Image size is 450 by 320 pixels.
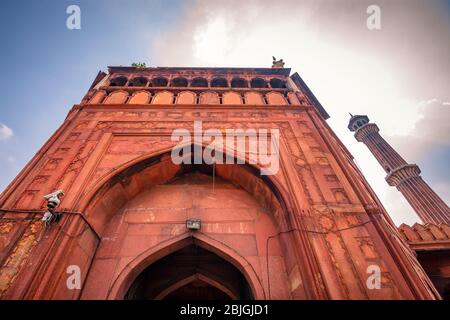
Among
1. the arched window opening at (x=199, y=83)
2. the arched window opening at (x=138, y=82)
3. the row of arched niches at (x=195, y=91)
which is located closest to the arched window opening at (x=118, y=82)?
the row of arched niches at (x=195, y=91)

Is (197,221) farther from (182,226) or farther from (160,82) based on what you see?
(160,82)

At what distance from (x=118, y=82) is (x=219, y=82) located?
391 cm

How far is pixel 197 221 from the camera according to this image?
16.3ft

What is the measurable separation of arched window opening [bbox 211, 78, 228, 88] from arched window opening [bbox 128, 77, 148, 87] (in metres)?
2.65

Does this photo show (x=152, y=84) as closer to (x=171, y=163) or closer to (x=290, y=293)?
(x=171, y=163)

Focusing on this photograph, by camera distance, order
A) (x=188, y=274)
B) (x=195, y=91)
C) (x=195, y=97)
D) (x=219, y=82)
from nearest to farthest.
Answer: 1. (x=188, y=274)
2. (x=195, y=97)
3. (x=195, y=91)
4. (x=219, y=82)

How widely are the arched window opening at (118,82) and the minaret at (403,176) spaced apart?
1742 centimetres

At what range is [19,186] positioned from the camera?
4.68m

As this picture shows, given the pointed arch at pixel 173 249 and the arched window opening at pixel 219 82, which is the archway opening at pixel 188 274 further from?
the arched window opening at pixel 219 82

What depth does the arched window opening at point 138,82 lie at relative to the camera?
8914mm

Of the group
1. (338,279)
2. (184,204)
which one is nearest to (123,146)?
(184,204)

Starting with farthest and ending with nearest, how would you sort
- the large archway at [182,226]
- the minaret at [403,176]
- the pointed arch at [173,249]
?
the minaret at [403,176], the large archway at [182,226], the pointed arch at [173,249]

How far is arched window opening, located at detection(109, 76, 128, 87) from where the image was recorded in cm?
888

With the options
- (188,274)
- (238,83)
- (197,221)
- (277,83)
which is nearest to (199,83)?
(238,83)
